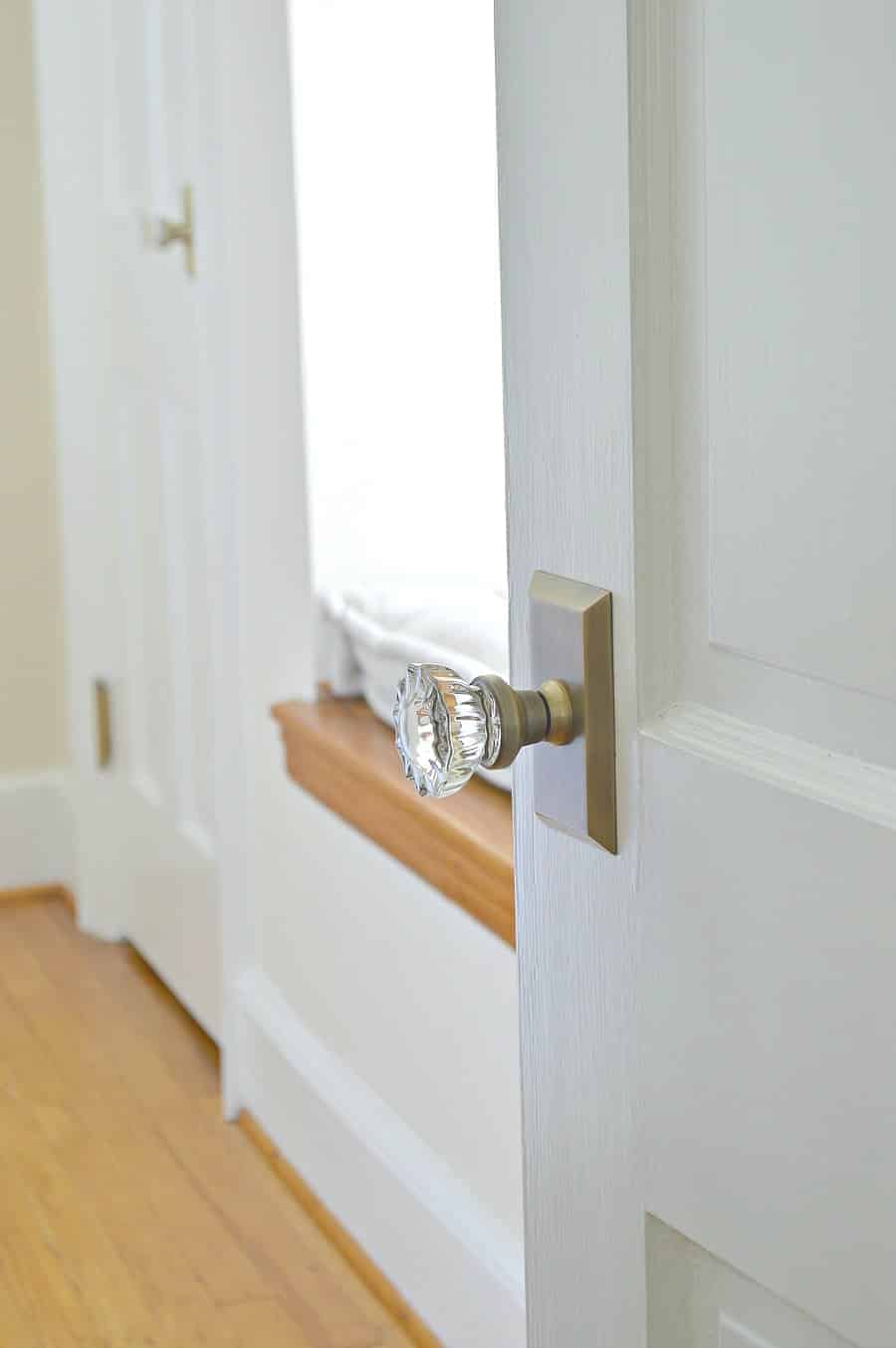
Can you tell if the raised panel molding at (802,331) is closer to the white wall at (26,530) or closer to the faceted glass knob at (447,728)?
the faceted glass knob at (447,728)

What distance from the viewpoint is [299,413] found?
1.85m

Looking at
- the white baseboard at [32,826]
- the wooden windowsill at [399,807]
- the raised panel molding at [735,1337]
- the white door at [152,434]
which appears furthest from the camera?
the white baseboard at [32,826]

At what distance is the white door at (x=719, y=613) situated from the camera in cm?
49

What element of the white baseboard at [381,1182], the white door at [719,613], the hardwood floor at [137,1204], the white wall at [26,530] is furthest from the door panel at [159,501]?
the white door at [719,613]

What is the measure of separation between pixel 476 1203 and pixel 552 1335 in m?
0.88

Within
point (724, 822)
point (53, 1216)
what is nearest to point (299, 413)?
point (53, 1216)

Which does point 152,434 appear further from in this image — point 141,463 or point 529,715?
point 529,715

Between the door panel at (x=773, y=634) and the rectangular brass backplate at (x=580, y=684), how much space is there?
19 mm

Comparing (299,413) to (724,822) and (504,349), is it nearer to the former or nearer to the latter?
(504,349)

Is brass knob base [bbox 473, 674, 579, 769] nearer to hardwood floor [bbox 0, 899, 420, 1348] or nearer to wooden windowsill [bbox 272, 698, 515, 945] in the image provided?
wooden windowsill [bbox 272, 698, 515, 945]

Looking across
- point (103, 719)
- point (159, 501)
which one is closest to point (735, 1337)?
point (159, 501)

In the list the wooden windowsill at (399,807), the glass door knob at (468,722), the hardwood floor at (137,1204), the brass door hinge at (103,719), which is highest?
the glass door knob at (468,722)

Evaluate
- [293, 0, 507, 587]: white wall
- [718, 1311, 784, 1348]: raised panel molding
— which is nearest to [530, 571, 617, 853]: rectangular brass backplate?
[718, 1311, 784, 1348]: raised panel molding

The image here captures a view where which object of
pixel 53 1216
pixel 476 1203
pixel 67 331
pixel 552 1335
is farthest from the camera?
pixel 67 331
